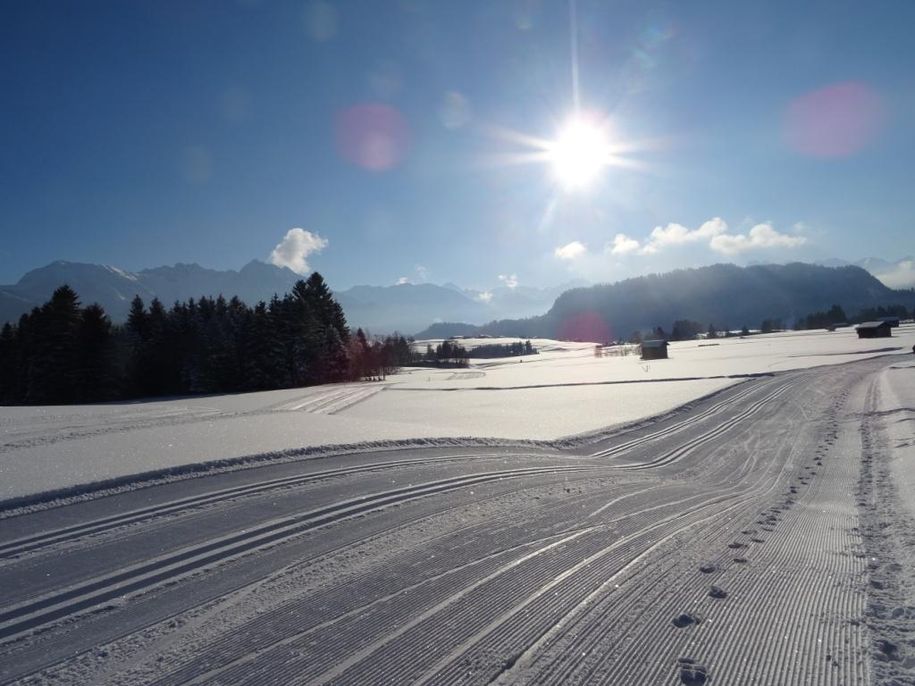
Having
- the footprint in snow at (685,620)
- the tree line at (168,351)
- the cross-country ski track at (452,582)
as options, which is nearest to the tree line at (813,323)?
the tree line at (168,351)

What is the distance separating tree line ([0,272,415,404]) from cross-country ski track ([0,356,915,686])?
43512mm

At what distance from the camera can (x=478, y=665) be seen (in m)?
3.61

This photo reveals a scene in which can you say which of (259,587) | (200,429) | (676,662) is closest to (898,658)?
(676,662)

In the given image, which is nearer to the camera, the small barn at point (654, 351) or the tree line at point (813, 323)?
the small barn at point (654, 351)

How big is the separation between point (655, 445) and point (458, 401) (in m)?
15.6

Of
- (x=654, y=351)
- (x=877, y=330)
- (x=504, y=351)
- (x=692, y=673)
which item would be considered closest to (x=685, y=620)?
(x=692, y=673)

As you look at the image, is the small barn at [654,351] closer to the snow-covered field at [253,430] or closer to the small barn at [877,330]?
the small barn at [877,330]

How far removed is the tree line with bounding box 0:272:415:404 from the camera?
45.0 meters

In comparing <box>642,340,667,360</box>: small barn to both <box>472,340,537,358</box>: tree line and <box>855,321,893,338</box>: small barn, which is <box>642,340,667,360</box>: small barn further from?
<box>472,340,537,358</box>: tree line

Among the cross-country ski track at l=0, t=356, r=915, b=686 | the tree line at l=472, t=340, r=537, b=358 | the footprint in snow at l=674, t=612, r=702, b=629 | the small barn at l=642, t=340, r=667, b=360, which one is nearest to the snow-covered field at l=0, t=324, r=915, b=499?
the cross-country ski track at l=0, t=356, r=915, b=686

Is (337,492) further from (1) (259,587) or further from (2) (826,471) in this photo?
(2) (826,471)

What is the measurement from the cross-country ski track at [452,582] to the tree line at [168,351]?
143 feet

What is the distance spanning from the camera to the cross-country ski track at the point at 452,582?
3.65 m

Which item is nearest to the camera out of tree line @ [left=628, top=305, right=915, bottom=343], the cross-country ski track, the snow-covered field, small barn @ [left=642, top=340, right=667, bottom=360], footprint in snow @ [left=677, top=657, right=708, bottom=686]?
footprint in snow @ [left=677, top=657, right=708, bottom=686]
